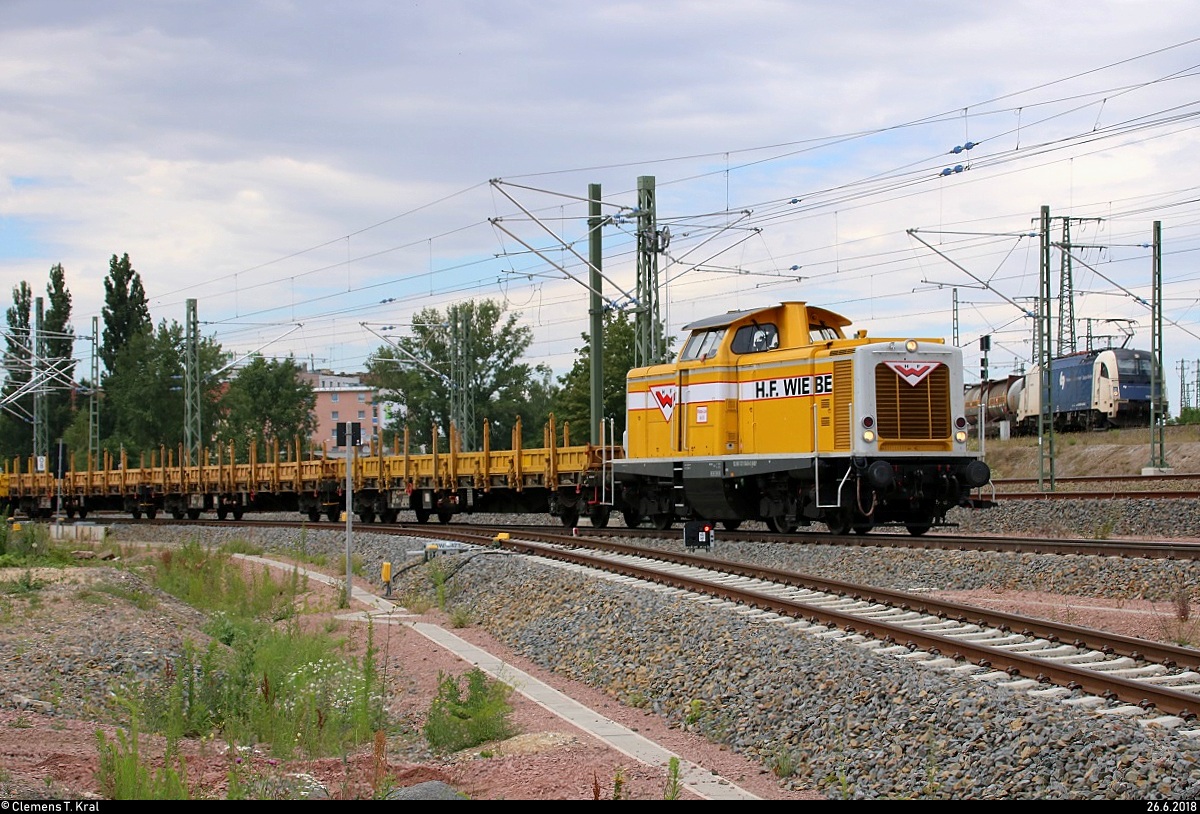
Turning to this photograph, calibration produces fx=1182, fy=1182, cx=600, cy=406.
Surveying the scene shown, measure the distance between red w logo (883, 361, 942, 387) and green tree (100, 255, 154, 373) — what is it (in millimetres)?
73383

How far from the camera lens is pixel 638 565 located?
56.4 feet

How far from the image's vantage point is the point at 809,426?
19.2 m

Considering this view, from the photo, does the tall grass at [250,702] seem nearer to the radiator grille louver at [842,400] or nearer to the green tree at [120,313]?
the radiator grille louver at [842,400]

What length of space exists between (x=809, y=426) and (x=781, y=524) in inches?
85.9

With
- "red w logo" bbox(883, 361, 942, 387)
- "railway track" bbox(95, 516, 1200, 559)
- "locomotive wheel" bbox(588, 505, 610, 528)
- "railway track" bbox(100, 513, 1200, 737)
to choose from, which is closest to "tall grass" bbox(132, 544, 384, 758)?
"railway track" bbox(100, 513, 1200, 737)

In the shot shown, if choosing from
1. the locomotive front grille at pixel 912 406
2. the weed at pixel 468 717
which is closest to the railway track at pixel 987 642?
the weed at pixel 468 717

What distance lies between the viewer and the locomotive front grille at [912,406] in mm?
18547

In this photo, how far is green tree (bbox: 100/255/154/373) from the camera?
82.9 meters

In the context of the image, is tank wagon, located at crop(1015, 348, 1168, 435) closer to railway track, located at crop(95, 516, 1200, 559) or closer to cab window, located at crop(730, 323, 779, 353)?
railway track, located at crop(95, 516, 1200, 559)

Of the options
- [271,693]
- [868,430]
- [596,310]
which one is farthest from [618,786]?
[596,310]

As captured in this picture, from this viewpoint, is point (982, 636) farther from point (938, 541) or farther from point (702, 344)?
point (702, 344)
